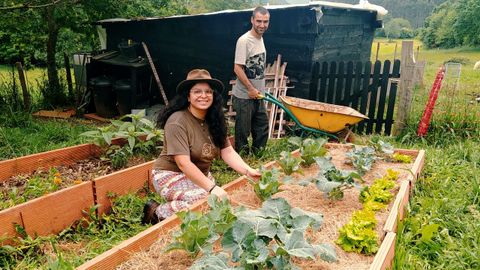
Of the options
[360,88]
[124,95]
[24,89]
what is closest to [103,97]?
[124,95]

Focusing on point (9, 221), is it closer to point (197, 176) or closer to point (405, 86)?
point (197, 176)

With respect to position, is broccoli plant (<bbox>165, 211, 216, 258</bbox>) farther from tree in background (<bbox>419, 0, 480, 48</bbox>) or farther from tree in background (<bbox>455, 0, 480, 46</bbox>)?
tree in background (<bbox>455, 0, 480, 46</bbox>)

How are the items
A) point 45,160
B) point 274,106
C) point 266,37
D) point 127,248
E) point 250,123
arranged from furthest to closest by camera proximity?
1. point 266,37
2. point 274,106
3. point 250,123
4. point 45,160
5. point 127,248

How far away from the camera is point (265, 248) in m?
2.02

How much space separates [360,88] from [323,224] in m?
4.49

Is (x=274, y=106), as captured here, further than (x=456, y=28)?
No

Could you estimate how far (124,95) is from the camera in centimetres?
863

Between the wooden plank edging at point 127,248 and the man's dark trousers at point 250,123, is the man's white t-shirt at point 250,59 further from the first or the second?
the wooden plank edging at point 127,248

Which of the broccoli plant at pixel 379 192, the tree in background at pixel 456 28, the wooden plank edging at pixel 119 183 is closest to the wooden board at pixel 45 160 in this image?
the wooden plank edging at pixel 119 183

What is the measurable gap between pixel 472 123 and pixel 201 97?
4.34 metres

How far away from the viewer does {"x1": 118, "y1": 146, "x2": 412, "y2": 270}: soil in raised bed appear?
88.8 inches

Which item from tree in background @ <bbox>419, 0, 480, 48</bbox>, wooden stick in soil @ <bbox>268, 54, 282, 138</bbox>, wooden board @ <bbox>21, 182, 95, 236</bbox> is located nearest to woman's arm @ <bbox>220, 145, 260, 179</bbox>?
wooden board @ <bbox>21, 182, 95, 236</bbox>

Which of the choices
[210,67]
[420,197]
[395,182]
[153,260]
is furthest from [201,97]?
[210,67]

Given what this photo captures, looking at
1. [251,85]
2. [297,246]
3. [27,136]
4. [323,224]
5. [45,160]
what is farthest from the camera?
[27,136]
